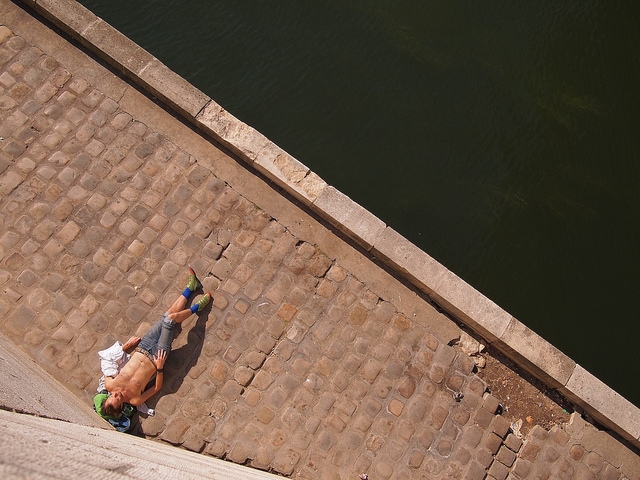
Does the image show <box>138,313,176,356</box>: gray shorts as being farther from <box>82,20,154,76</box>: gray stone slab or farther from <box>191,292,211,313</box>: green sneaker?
<box>82,20,154,76</box>: gray stone slab

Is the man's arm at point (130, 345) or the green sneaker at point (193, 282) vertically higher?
the green sneaker at point (193, 282)

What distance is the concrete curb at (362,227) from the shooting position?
672cm

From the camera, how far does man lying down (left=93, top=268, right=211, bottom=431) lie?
6.06 meters

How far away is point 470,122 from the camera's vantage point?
9219 mm

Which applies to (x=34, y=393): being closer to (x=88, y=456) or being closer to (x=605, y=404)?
(x=88, y=456)

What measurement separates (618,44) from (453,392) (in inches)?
295

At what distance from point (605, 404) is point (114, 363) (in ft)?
19.3

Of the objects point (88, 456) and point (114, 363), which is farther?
point (114, 363)

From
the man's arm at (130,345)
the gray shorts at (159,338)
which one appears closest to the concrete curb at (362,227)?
the gray shorts at (159,338)

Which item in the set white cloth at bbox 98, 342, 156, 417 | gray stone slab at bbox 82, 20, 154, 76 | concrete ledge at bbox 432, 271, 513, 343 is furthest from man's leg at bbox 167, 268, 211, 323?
gray stone slab at bbox 82, 20, 154, 76

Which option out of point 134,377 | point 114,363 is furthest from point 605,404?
point 114,363

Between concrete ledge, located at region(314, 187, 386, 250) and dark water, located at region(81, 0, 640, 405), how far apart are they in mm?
1621

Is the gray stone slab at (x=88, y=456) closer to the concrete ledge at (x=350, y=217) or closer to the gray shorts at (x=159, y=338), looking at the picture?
the gray shorts at (x=159, y=338)

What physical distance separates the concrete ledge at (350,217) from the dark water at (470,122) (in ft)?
5.32
